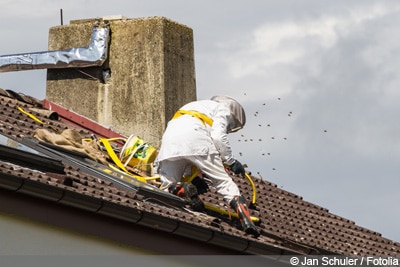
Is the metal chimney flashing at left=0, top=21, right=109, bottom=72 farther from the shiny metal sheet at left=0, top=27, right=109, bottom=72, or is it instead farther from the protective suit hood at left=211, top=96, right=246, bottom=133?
the protective suit hood at left=211, top=96, right=246, bottom=133

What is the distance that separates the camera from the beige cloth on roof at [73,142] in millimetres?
15961

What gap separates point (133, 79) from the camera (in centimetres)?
2048

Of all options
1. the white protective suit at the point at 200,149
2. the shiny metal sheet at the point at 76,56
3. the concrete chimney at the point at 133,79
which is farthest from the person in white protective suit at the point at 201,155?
the shiny metal sheet at the point at 76,56

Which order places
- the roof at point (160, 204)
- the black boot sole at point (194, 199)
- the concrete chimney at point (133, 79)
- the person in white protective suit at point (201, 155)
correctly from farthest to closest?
the concrete chimney at point (133, 79) < the person in white protective suit at point (201, 155) < the black boot sole at point (194, 199) < the roof at point (160, 204)

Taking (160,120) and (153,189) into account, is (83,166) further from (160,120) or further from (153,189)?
(160,120)

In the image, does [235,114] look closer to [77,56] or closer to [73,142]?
[73,142]

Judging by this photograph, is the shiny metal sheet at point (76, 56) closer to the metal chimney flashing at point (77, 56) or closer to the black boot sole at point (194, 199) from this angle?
the metal chimney flashing at point (77, 56)

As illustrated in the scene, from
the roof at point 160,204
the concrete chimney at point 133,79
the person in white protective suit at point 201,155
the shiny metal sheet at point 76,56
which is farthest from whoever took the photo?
the shiny metal sheet at point 76,56

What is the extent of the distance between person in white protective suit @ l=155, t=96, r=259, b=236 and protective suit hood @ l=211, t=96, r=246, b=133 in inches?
2.5

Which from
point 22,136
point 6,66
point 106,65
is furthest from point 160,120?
point 22,136

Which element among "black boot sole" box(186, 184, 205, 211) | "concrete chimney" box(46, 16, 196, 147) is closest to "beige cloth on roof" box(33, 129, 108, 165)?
"black boot sole" box(186, 184, 205, 211)

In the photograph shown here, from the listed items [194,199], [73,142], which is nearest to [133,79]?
[73,142]

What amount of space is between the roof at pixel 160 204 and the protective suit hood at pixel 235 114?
3.12 ft

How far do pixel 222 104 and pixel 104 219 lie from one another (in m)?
3.61
